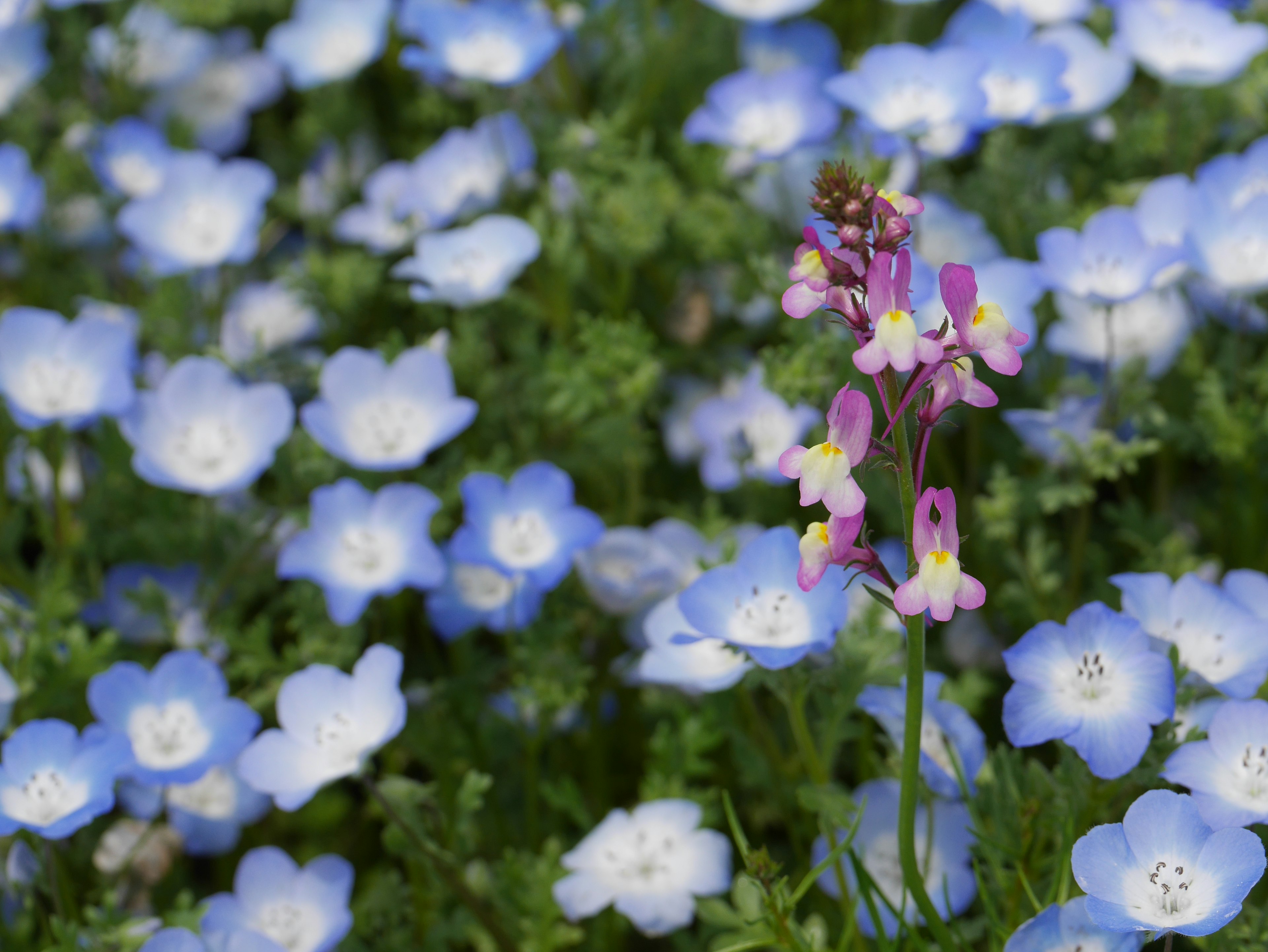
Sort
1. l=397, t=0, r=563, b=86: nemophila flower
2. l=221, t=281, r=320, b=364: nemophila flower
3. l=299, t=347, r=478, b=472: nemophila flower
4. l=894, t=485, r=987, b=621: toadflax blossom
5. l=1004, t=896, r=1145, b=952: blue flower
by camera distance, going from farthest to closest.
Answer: l=221, t=281, r=320, b=364: nemophila flower, l=397, t=0, r=563, b=86: nemophila flower, l=299, t=347, r=478, b=472: nemophila flower, l=1004, t=896, r=1145, b=952: blue flower, l=894, t=485, r=987, b=621: toadflax blossom

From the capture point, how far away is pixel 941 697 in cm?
165

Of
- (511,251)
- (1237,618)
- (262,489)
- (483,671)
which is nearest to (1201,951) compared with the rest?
(1237,618)

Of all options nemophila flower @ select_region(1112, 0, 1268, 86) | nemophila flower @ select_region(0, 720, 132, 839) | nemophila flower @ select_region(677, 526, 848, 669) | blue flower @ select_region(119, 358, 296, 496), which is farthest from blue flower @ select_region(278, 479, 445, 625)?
nemophila flower @ select_region(1112, 0, 1268, 86)

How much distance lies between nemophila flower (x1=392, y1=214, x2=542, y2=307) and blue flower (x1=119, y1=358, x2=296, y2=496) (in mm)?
321

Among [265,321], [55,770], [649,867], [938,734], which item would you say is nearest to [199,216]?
[265,321]

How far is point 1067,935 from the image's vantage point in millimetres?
1279

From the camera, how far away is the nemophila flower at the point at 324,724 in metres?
1.59

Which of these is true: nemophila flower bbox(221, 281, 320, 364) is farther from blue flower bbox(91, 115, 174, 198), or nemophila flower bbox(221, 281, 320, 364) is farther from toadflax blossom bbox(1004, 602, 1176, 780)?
toadflax blossom bbox(1004, 602, 1176, 780)

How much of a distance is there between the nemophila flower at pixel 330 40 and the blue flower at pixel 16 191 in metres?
0.58

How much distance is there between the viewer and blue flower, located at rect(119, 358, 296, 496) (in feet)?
6.61

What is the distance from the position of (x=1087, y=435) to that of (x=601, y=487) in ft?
2.73

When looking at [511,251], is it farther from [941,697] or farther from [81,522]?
[941,697]

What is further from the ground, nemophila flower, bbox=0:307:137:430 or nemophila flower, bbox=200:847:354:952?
nemophila flower, bbox=0:307:137:430

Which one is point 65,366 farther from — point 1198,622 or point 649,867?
point 1198,622
